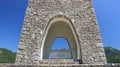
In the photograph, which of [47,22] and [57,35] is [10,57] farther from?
[47,22]

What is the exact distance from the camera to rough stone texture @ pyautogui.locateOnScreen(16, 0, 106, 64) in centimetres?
819

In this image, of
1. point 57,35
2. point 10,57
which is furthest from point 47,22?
point 10,57

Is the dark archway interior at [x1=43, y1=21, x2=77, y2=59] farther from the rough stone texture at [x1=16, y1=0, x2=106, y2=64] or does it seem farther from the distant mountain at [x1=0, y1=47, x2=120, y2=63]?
the distant mountain at [x1=0, y1=47, x2=120, y2=63]

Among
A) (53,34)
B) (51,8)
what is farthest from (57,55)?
(51,8)

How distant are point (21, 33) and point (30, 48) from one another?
43.2 inches

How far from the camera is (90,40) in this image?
8680 mm

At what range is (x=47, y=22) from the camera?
9281 millimetres

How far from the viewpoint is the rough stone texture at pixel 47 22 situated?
26.9 feet

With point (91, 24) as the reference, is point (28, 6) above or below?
above

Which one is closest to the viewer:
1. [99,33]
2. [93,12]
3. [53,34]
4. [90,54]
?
[90,54]

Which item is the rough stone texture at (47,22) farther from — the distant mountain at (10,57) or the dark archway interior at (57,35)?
the distant mountain at (10,57)

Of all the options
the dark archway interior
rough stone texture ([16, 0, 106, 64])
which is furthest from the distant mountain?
rough stone texture ([16, 0, 106, 64])

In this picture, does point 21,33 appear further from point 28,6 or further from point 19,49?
point 28,6

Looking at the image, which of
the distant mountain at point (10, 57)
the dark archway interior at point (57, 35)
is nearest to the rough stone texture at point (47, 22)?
the dark archway interior at point (57, 35)
